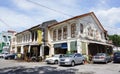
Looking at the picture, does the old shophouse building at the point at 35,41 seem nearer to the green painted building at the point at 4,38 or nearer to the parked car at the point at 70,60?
the parked car at the point at 70,60

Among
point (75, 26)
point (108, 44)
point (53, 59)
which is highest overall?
point (75, 26)

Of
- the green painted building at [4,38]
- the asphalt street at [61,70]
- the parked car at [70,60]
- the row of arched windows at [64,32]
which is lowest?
the asphalt street at [61,70]

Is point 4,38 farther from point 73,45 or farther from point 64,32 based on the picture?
point 73,45

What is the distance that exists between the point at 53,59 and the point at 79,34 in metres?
6.16

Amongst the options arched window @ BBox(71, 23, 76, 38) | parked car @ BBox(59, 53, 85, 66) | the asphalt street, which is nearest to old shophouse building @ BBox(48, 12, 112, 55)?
arched window @ BBox(71, 23, 76, 38)

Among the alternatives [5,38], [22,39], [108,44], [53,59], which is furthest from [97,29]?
[5,38]

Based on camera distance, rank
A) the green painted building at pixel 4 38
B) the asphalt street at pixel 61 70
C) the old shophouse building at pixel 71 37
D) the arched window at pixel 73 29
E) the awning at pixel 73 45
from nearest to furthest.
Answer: the asphalt street at pixel 61 70 < the awning at pixel 73 45 < the old shophouse building at pixel 71 37 < the arched window at pixel 73 29 < the green painted building at pixel 4 38

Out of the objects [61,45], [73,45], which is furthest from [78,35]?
[61,45]

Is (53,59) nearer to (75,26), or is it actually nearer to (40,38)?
(75,26)

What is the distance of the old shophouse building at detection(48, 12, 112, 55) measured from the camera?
2758cm

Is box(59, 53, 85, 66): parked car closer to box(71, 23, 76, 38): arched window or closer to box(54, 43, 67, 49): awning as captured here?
box(71, 23, 76, 38): arched window

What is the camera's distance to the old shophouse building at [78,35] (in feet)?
90.5

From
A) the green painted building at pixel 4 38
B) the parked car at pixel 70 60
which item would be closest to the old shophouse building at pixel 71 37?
the parked car at pixel 70 60

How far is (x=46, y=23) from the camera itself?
116ft
